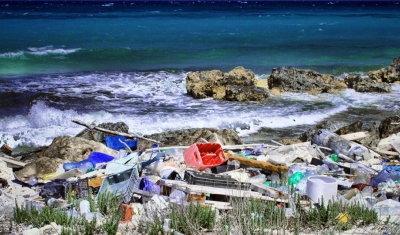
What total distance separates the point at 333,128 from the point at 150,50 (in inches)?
779

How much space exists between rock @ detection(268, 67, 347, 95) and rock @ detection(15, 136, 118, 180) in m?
9.04

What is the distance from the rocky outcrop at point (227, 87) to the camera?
1620 cm

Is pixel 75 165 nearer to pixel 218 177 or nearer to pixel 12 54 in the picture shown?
pixel 218 177

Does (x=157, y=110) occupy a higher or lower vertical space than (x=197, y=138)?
lower

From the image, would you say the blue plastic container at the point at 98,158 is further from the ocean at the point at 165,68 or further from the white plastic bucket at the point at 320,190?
the white plastic bucket at the point at 320,190

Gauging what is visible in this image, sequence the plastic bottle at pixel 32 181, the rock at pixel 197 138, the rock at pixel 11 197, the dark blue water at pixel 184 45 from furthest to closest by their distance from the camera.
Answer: the dark blue water at pixel 184 45
the rock at pixel 197 138
the plastic bottle at pixel 32 181
the rock at pixel 11 197

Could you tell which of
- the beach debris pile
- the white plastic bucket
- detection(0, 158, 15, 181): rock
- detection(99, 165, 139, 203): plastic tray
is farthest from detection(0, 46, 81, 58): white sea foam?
the white plastic bucket

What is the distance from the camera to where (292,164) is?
830 cm

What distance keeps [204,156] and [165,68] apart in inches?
641

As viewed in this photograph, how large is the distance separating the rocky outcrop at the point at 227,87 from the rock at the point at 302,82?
2.82 ft

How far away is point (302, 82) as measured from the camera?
1752 cm

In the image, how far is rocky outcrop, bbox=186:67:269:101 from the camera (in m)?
16.2

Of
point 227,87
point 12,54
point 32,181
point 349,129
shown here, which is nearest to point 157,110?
point 227,87

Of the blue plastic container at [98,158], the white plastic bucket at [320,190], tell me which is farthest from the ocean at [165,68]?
the white plastic bucket at [320,190]
